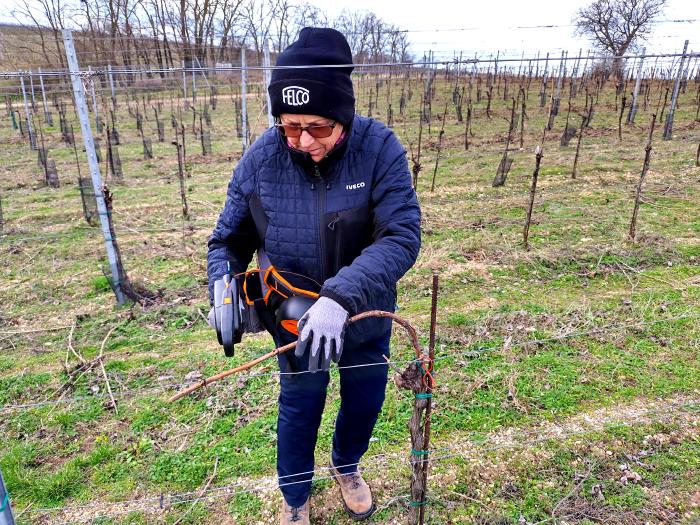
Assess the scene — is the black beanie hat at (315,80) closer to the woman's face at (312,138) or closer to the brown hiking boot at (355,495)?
the woman's face at (312,138)

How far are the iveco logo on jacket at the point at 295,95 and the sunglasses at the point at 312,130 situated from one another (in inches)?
2.7

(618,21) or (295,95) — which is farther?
(618,21)

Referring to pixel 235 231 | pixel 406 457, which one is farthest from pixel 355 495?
pixel 235 231

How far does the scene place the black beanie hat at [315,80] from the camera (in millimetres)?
1358

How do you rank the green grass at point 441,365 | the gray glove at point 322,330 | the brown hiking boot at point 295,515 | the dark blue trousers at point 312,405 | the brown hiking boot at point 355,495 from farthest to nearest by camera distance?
the green grass at point 441,365
the brown hiking boot at point 355,495
the brown hiking boot at point 295,515
the dark blue trousers at point 312,405
the gray glove at point 322,330

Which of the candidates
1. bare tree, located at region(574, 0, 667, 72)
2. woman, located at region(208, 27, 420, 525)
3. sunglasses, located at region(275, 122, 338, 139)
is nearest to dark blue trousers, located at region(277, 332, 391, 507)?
woman, located at region(208, 27, 420, 525)

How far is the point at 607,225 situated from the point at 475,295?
2496 millimetres

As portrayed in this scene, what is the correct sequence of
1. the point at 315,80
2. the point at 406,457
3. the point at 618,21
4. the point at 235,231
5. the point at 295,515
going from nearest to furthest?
the point at 315,80 → the point at 235,231 → the point at 295,515 → the point at 406,457 → the point at 618,21

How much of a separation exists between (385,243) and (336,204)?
0.68 ft

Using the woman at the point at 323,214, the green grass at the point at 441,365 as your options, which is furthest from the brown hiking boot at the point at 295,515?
the woman at the point at 323,214

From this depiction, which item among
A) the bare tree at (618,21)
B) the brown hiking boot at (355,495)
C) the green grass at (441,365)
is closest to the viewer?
the brown hiking boot at (355,495)

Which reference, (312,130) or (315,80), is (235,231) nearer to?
(312,130)

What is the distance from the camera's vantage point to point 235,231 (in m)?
1.64

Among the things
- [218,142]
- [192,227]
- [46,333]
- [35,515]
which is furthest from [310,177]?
[218,142]
